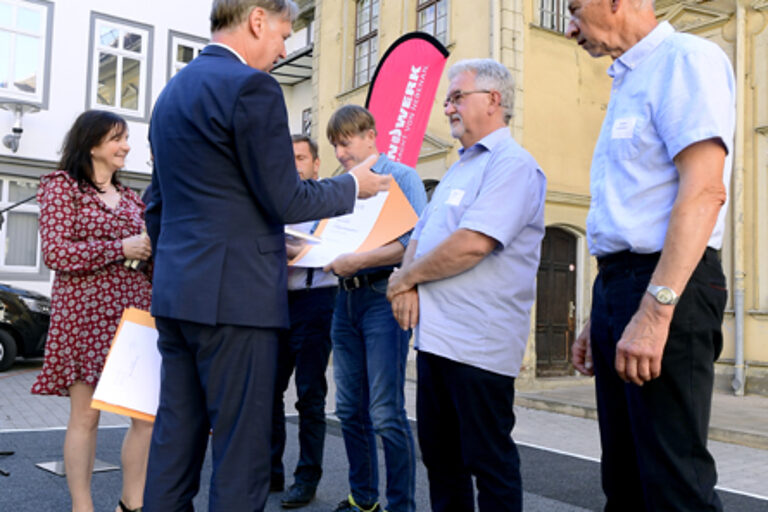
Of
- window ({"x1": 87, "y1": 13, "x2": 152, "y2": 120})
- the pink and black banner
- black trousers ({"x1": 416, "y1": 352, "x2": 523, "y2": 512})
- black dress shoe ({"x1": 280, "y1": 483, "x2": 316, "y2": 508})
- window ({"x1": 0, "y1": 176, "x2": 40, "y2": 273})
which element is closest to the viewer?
black trousers ({"x1": 416, "y1": 352, "x2": 523, "y2": 512})

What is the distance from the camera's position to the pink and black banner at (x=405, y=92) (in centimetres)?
658

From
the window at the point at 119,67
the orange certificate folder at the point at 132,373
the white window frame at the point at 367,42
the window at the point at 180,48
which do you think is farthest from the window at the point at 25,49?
the orange certificate folder at the point at 132,373

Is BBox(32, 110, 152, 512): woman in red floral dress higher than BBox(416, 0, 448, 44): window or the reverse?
the reverse

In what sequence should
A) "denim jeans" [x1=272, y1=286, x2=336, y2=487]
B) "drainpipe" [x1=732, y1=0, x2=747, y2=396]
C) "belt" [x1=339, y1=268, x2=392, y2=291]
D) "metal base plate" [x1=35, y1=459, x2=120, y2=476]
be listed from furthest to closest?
"drainpipe" [x1=732, y1=0, x2=747, y2=396], "metal base plate" [x1=35, y1=459, x2=120, y2=476], "denim jeans" [x1=272, y1=286, x2=336, y2=487], "belt" [x1=339, y1=268, x2=392, y2=291]

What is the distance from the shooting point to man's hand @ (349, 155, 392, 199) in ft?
7.92

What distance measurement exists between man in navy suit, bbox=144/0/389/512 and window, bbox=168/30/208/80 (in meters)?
15.9

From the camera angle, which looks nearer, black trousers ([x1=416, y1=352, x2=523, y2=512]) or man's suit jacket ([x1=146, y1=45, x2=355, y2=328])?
man's suit jacket ([x1=146, y1=45, x2=355, y2=328])

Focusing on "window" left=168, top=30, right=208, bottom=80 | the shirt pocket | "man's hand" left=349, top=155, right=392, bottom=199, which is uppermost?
"window" left=168, top=30, right=208, bottom=80

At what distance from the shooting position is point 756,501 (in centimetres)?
420

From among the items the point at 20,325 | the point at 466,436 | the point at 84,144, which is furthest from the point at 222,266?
the point at 20,325

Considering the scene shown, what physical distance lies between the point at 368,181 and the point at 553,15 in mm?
9330

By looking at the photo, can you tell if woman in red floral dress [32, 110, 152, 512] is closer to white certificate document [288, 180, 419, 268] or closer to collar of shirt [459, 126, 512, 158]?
white certificate document [288, 180, 419, 268]

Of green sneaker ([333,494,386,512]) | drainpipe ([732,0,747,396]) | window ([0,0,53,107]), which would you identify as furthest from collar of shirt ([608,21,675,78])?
window ([0,0,53,107])

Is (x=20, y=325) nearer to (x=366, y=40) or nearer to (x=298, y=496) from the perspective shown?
(x=366, y=40)
